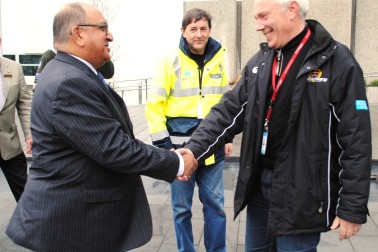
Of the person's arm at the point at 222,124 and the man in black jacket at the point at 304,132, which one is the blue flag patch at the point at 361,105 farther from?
the person's arm at the point at 222,124

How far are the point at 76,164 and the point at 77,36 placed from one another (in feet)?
2.08

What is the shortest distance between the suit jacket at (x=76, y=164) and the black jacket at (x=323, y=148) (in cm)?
66

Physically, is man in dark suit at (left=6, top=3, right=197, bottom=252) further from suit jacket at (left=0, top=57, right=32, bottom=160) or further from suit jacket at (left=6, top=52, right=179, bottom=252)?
suit jacket at (left=0, top=57, right=32, bottom=160)

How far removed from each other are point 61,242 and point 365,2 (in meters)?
14.5

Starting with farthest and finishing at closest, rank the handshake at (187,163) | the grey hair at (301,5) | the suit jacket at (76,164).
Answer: the handshake at (187,163)
the grey hair at (301,5)
the suit jacket at (76,164)

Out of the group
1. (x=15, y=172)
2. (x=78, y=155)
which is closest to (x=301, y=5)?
(x=78, y=155)

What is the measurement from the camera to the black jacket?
2061mm

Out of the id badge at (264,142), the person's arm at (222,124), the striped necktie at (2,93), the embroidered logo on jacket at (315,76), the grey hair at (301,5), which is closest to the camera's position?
the embroidered logo on jacket at (315,76)

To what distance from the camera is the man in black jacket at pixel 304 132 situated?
2.07m

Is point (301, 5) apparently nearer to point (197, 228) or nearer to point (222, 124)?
point (222, 124)

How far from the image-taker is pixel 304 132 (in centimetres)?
213

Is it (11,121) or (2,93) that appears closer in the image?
(2,93)

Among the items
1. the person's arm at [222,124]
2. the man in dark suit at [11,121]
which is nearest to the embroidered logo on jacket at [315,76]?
the person's arm at [222,124]

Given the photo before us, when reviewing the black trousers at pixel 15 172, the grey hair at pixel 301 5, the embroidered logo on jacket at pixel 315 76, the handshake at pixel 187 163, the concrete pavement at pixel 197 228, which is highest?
the grey hair at pixel 301 5
